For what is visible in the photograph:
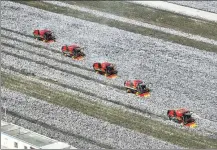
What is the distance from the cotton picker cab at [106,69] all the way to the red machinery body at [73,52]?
323 cm

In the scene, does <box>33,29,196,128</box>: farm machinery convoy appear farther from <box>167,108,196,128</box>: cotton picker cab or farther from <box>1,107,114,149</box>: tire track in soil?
<box>1,107,114,149</box>: tire track in soil

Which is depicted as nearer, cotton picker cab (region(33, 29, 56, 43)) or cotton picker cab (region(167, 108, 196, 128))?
cotton picker cab (region(167, 108, 196, 128))

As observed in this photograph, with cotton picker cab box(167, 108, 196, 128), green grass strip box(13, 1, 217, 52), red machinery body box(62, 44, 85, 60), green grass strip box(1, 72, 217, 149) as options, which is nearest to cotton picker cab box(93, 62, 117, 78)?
red machinery body box(62, 44, 85, 60)

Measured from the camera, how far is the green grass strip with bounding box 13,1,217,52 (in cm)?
5926

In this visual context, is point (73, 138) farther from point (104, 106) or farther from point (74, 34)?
point (74, 34)

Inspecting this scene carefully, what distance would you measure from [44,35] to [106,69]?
9419mm

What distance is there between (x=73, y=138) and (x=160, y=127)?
22.5 feet

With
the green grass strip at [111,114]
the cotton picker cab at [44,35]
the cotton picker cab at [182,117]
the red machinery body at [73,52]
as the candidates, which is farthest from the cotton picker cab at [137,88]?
the cotton picker cab at [44,35]

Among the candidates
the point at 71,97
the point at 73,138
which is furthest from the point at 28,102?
the point at 73,138

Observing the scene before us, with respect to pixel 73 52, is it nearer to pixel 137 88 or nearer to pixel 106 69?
pixel 106 69

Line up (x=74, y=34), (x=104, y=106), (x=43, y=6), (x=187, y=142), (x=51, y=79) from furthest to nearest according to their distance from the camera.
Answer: (x=43, y=6)
(x=74, y=34)
(x=51, y=79)
(x=104, y=106)
(x=187, y=142)

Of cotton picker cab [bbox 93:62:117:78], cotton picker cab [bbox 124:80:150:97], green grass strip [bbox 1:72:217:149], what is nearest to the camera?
green grass strip [bbox 1:72:217:149]

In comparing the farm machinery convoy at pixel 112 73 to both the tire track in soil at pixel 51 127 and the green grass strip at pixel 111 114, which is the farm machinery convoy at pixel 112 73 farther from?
the tire track in soil at pixel 51 127

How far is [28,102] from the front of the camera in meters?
47.9
